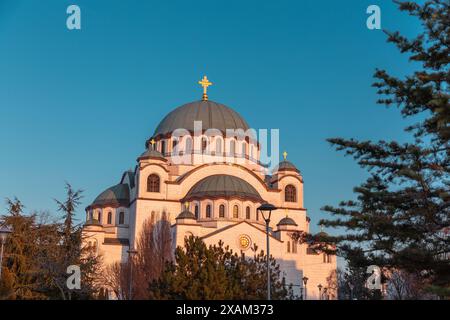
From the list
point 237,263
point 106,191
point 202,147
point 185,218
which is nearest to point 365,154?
point 237,263

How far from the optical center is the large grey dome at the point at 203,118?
55500 mm

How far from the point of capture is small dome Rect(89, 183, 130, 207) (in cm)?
5297

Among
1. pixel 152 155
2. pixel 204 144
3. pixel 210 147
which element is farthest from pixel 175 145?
pixel 152 155

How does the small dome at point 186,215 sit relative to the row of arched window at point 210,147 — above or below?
below

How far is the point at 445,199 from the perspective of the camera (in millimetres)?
14578

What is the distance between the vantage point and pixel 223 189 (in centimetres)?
4806

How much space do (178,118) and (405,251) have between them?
138ft

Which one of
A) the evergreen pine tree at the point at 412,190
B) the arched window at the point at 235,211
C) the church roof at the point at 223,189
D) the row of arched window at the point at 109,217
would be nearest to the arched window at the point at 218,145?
the church roof at the point at 223,189

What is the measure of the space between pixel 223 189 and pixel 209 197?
1.32m

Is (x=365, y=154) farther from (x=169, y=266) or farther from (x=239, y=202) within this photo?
(x=239, y=202)

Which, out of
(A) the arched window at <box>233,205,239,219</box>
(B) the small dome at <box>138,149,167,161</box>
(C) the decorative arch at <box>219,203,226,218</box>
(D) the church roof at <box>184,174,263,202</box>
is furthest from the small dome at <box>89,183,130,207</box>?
(A) the arched window at <box>233,205,239,219</box>

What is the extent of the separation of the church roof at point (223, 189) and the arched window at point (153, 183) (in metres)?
2.79

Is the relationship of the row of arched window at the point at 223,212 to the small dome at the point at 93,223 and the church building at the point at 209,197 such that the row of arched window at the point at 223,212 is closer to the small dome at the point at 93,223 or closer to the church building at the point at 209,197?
the church building at the point at 209,197

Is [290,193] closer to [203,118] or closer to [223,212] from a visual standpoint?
[223,212]
